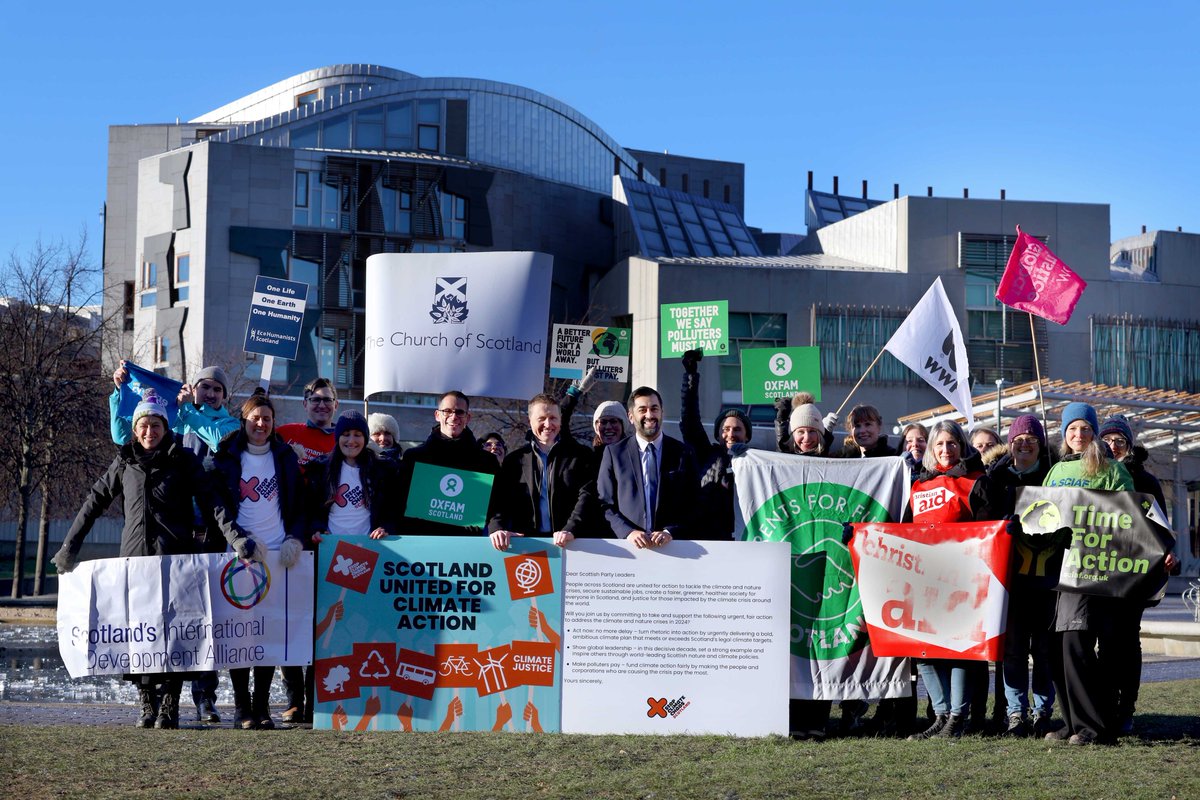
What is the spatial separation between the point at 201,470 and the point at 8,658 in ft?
31.6

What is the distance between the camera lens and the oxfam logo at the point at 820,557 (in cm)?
955

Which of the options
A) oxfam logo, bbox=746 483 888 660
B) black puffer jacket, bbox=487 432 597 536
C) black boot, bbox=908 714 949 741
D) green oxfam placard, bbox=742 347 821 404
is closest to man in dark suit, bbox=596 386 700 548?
black puffer jacket, bbox=487 432 597 536

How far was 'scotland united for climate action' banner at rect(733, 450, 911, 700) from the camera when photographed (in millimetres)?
9500

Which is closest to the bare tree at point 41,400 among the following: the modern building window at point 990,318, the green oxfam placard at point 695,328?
the green oxfam placard at point 695,328

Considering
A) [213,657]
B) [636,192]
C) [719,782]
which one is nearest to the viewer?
[719,782]

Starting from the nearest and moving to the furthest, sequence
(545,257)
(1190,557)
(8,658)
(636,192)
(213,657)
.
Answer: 1. (213,657)
2. (545,257)
3. (8,658)
4. (1190,557)
5. (636,192)

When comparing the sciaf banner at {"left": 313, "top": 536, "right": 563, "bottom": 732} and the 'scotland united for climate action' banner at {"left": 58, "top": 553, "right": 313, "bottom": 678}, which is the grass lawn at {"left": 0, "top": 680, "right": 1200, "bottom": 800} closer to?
the sciaf banner at {"left": 313, "top": 536, "right": 563, "bottom": 732}

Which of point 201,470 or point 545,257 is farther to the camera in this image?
point 545,257

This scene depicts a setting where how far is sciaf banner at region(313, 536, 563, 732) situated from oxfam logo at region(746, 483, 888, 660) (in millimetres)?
1477

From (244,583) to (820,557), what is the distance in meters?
3.79

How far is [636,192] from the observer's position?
6425 centimetres

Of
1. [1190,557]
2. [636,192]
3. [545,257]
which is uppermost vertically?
[636,192]

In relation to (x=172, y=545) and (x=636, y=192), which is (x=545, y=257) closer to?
(x=172, y=545)

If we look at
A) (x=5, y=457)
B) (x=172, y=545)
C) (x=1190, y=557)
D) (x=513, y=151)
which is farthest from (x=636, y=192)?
(x=172, y=545)
